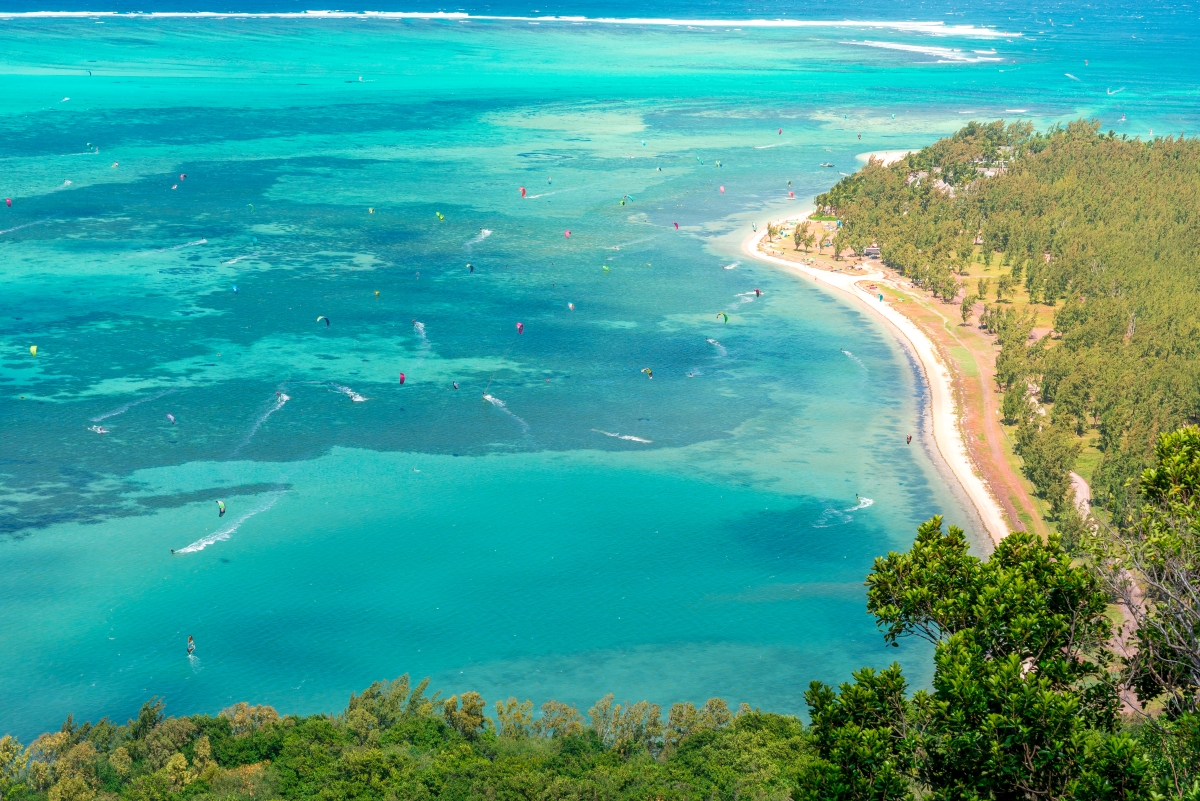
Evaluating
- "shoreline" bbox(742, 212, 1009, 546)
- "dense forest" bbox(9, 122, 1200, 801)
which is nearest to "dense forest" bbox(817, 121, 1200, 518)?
"dense forest" bbox(9, 122, 1200, 801)

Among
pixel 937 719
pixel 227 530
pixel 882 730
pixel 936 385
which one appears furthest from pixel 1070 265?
pixel 882 730

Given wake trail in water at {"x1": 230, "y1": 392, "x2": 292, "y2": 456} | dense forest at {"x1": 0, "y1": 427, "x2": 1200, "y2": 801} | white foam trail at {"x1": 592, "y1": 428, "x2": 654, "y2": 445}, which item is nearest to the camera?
dense forest at {"x1": 0, "y1": 427, "x2": 1200, "y2": 801}

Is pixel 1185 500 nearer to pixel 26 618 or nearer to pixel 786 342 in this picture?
pixel 26 618

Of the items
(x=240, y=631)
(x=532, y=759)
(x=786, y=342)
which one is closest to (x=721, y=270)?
(x=786, y=342)

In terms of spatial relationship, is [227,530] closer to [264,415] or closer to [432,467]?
[432,467]

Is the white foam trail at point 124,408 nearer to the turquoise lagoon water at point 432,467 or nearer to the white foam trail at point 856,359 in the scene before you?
the turquoise lagoon water at point 432,467

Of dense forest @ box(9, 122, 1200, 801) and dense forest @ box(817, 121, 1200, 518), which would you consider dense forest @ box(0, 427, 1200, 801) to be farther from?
dense forest @ box(817, 121, 1200, 518)
